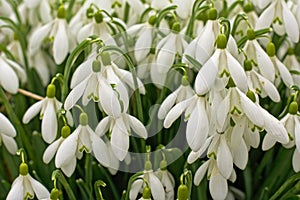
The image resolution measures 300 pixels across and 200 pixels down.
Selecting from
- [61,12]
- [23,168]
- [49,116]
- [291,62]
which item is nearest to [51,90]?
[49,116]

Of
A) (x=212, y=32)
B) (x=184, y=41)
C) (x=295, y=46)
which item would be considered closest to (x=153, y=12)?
(x=184, y=41)

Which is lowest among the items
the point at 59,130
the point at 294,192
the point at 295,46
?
the point at 294,192

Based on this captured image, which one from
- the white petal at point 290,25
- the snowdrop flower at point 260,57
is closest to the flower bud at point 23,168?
the snowdrop flower at point 260,57

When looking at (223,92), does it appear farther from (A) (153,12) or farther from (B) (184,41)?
(A) (153,12)

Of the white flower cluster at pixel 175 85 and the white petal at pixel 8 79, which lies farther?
the white petal at pixel 8 79

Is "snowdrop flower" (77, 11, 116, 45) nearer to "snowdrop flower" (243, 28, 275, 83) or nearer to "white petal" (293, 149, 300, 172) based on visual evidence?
"snowdrop flower" (243, 28, 275, 83)

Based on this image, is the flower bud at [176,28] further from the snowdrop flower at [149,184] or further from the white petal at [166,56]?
the snowdrop flower at [149,184]

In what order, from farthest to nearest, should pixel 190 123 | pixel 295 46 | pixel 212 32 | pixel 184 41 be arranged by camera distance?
pixel 295 46
pixel 184 41
pixel 212 32
pixel 190 123
